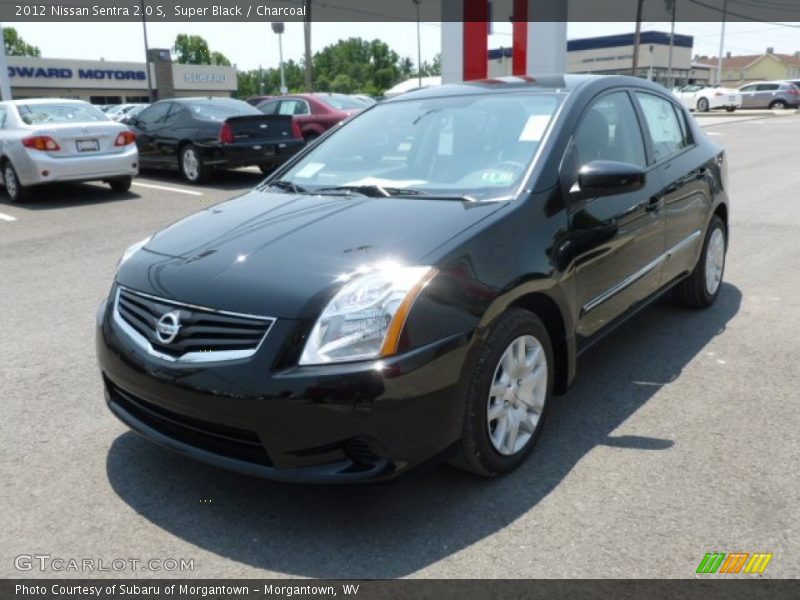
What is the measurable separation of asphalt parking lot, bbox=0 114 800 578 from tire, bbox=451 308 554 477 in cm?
14

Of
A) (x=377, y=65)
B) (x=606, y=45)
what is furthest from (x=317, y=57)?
(x=606, y=45)

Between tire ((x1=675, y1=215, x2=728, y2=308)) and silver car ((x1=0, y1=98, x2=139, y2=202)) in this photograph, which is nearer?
tire ((x1=675, y1=215, x2=728, y2=308))

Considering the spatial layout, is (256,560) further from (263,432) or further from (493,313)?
(493,313)

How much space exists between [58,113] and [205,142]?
2.31 meters

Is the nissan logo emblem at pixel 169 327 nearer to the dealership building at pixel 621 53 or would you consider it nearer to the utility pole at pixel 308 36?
the utility pole at pixel 308 36

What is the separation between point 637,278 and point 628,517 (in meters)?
1.65

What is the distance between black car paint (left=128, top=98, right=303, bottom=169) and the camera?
41.0 ft

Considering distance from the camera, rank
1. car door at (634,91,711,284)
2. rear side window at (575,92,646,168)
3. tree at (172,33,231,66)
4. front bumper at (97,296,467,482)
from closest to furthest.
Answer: front bumper at (97,296,467,482), rear side window at (575,92,646,168), car door at (634,91,711,284), tree at (172,33,231,66)

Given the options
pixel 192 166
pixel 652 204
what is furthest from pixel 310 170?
pixel 192 166

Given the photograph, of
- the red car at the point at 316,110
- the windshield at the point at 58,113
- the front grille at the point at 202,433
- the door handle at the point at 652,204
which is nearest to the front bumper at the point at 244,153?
the windshield at the point at 58,113

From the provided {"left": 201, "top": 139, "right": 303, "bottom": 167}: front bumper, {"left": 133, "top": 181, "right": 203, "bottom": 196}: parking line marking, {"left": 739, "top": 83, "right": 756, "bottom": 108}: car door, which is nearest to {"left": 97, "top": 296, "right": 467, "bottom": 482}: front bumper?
{"left": 133, "top": 181, "right": 203, "bottom": 196}: parking line marking

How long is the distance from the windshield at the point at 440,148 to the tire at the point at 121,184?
856 cm

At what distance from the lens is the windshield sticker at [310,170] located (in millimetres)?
4109
